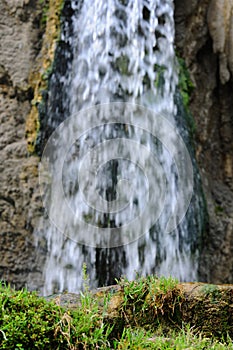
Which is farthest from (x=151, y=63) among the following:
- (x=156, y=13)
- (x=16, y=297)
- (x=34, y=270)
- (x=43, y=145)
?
(x=16, y=297)

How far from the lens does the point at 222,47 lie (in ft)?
23.7

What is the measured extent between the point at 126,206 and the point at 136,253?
49 centimetres

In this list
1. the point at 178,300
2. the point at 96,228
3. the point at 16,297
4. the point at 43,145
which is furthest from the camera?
the point at 43,145

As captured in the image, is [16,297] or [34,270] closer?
[16,297]

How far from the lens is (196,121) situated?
24.3 feet

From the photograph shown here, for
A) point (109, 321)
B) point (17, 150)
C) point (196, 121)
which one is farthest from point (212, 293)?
point (196, 121)

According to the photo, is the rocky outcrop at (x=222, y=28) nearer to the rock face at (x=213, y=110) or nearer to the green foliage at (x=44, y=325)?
the rock face at (x=213, y=110)

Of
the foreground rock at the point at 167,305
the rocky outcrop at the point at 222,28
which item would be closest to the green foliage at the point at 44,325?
the foreground rock at the point at 167,305

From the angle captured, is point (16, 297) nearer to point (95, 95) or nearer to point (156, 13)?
point (95, 95)

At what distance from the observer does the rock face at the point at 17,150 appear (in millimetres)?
5965

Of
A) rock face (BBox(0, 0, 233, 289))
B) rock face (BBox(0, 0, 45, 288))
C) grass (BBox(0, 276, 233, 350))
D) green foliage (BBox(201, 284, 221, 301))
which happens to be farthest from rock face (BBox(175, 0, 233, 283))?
grass (BBox(0, 276, 233, 350))

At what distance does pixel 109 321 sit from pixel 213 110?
16.5 ft

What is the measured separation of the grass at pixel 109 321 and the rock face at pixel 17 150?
8.77 ft

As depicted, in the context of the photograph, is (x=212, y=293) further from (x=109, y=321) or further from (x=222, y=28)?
(x=222, y=28)
